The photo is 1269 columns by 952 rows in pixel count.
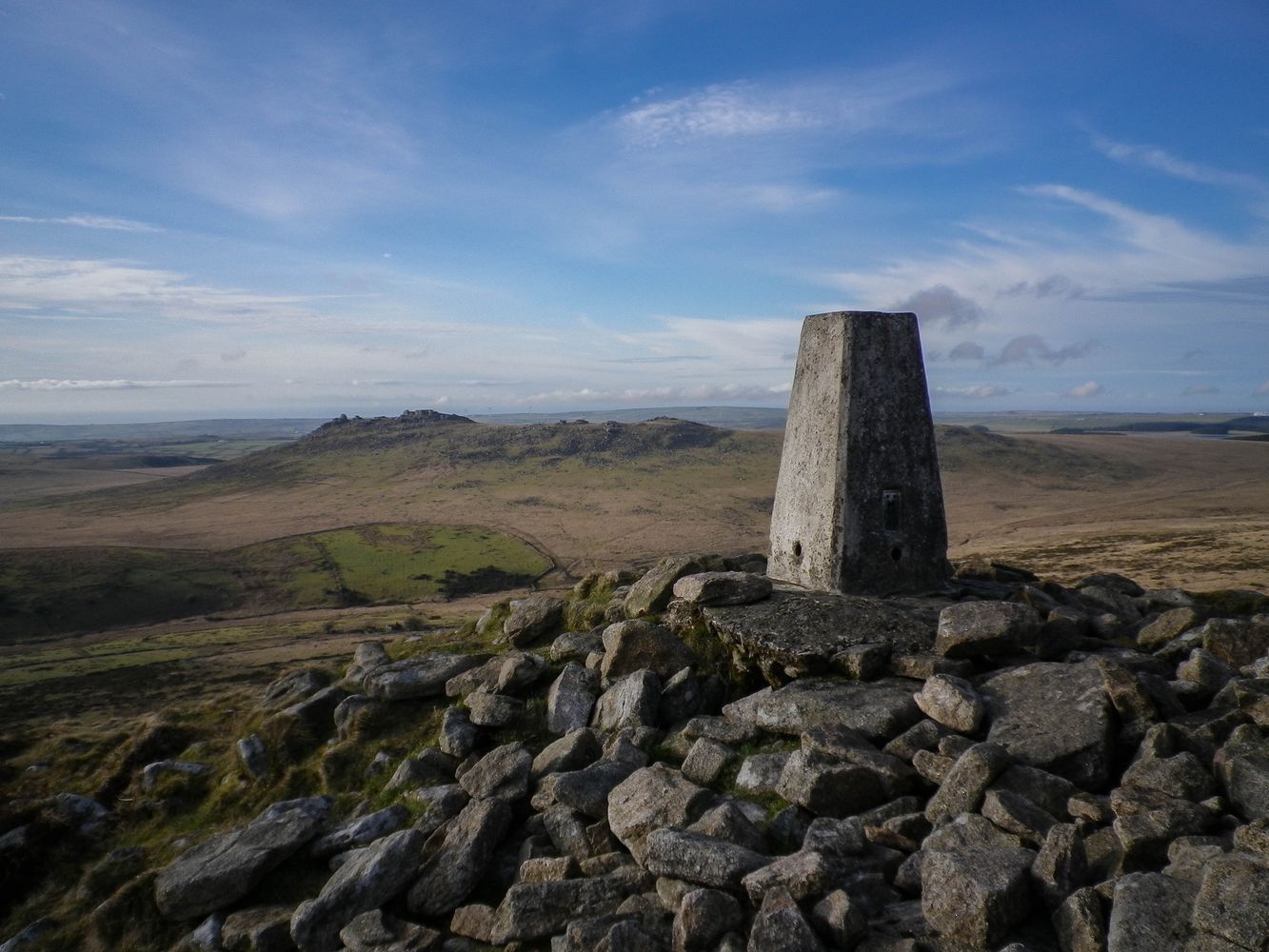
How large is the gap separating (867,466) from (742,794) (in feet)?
21.4

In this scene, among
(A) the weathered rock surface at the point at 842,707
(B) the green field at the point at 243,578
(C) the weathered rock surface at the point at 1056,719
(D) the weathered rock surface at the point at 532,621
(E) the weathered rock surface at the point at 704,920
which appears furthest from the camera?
(B) the green field at the point at 243,578

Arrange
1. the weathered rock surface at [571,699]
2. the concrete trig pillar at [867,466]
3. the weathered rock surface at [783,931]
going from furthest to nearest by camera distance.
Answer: the concrete trig pillar at [867,466]
the weathered rock surface at [571,699]
the weathered rock surface at [783,931]

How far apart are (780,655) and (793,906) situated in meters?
5.18

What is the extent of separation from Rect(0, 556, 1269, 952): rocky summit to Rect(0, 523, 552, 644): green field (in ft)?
203

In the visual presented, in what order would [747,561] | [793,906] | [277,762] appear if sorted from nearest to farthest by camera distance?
[793,906] → [277,762] → [747,561]

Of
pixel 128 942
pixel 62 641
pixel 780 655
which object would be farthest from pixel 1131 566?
pixel 62 641

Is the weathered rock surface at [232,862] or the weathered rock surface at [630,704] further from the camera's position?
the weathered rock surface at [630,704]

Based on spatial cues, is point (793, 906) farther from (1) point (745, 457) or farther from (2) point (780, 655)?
(1) point (745, 457)

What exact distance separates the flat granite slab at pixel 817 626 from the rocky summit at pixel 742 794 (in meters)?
0.06

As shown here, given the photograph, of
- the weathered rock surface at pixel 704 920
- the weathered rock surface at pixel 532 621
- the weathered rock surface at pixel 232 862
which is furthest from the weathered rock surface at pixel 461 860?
the weathered rock surface at pixel 532 621

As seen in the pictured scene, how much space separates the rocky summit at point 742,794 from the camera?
6.99 meters

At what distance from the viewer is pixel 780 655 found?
12.0 m

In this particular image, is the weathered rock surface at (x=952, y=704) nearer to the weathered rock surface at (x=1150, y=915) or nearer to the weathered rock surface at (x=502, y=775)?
the weathered rock surface at (x=1150, y=915)

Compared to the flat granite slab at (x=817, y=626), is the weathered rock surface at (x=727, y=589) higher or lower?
higher
